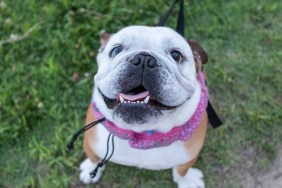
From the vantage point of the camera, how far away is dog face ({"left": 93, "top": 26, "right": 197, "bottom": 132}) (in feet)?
6.07

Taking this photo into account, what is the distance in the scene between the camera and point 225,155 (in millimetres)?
3135

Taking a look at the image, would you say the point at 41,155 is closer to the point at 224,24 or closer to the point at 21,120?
the point at 21,120

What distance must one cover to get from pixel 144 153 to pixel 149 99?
1.90 ft

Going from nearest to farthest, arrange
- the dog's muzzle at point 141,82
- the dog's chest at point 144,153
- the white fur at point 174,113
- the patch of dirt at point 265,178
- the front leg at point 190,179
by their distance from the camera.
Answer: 1. the dog's muzzle at point 141,82
2. the white fur at point 174,113
3. the dog's chest at point 144,153
4. the front leg at point 190,179
5. the patch of dirt at point 265,178

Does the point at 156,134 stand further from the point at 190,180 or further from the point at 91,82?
the point at 91,82

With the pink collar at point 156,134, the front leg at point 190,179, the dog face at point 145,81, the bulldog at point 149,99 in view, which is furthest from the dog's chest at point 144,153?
the front leg at point 190,179

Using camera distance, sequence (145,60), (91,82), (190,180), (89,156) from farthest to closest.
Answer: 1. (91,82)
2. (190,180)
3. (89,156)
4. (145,60)

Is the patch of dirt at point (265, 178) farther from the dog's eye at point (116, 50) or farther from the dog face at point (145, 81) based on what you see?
the dog's eye at point (116, 50)

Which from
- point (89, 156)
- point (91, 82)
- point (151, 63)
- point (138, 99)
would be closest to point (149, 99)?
point (138, 99)

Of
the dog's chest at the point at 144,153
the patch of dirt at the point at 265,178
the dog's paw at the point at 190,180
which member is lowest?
the patch of dirt at the point at 265,178

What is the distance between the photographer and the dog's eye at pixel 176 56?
2119 mm

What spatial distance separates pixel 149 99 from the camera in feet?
6.26

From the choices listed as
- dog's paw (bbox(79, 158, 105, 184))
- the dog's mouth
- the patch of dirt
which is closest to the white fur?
the dog's mouth

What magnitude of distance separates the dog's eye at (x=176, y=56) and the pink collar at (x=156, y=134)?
0.27 meters
